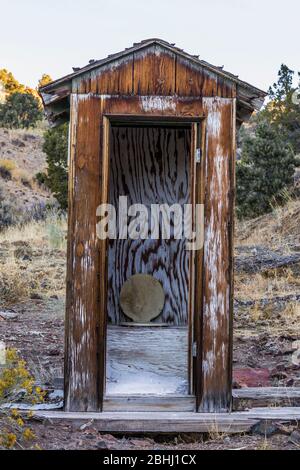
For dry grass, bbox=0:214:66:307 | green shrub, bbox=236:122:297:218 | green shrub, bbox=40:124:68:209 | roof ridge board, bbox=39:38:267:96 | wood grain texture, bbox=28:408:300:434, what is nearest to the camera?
wood grain texture, bbox=28:408:300:434

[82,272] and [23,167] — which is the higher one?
[23,167]

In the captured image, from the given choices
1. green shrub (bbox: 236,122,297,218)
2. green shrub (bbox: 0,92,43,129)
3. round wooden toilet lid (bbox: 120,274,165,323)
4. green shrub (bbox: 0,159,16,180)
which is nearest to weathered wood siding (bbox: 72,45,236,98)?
round wooden toilet lid (bbox: 120,274,165,323)

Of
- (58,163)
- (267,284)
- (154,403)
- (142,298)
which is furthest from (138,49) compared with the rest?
(58,163)

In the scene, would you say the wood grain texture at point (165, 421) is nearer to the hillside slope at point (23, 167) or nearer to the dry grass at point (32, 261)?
the dry grass at point (32, 261)

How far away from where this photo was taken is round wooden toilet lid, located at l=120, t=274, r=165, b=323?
808 cm

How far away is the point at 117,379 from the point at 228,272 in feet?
4.62

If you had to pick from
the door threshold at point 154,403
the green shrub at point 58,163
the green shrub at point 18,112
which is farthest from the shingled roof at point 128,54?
the green shrub at point 18,112

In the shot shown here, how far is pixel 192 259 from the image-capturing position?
5.06 metres

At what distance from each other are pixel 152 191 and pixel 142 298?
48.9 inches

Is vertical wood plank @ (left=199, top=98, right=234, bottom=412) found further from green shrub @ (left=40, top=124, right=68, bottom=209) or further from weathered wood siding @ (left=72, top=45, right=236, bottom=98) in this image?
green shrub @ (left=40, top=124, right=68, bottom=209)

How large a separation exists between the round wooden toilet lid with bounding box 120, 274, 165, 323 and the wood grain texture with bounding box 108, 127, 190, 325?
0.27 ft

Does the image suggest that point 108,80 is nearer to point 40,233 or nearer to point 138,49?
point 138,49

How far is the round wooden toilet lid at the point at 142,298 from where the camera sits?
8.08m

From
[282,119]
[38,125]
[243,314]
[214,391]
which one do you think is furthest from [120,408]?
[38,125]
